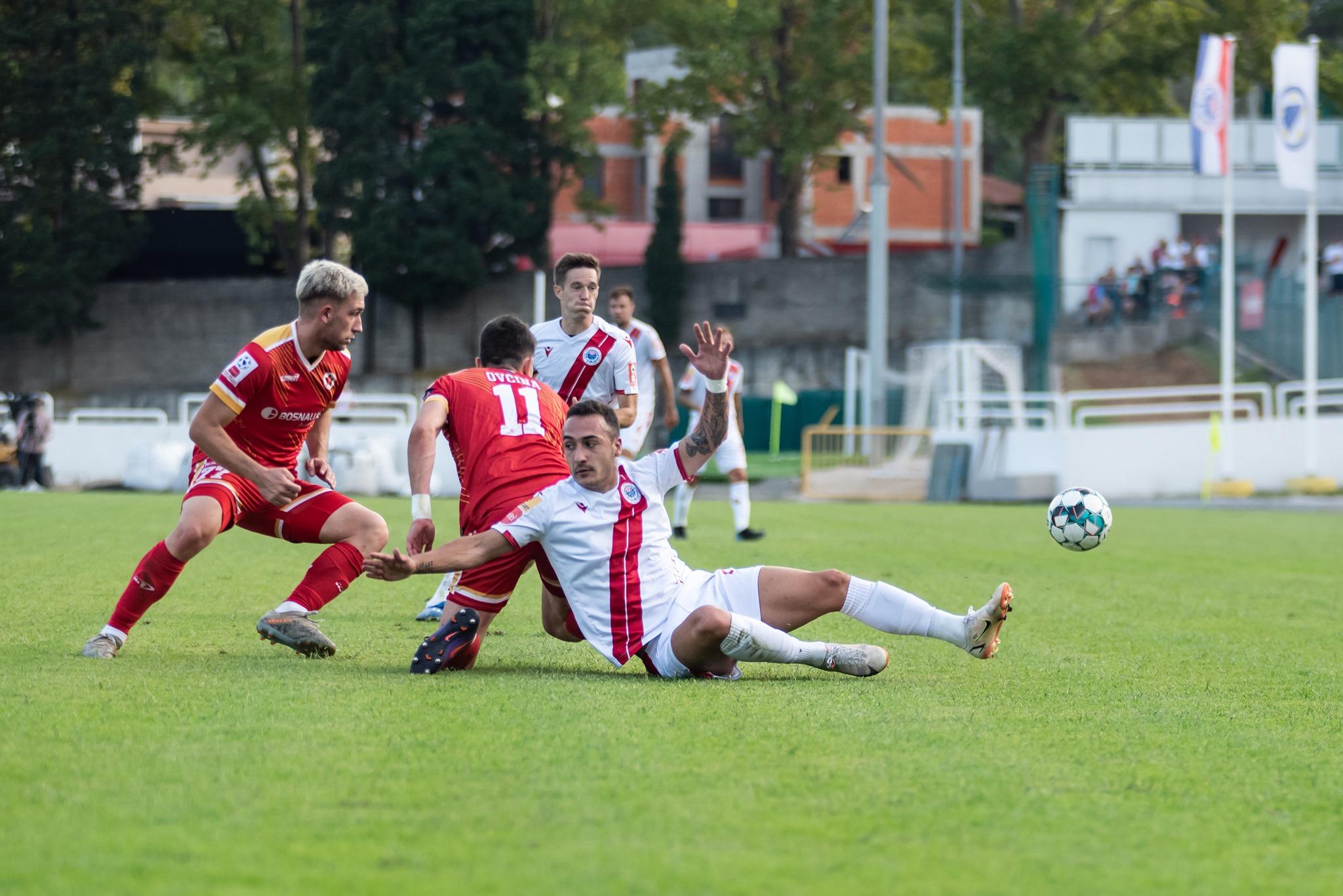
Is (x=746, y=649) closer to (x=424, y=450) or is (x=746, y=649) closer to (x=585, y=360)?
(x=424, y=450)

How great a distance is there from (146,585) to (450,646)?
1409 millimetres

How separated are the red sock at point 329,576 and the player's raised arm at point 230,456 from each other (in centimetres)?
35

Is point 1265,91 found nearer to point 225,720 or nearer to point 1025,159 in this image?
point 1025,159

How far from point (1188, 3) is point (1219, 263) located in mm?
16221

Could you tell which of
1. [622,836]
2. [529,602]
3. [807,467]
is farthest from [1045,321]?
[622,836]

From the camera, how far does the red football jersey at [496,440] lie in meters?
6.73

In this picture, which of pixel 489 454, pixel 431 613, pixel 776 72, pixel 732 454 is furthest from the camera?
pixel 776 72

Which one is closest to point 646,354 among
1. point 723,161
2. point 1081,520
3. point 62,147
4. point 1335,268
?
point 1081,520

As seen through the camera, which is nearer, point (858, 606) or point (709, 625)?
point (709, 625)

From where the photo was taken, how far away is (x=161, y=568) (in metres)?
6.68

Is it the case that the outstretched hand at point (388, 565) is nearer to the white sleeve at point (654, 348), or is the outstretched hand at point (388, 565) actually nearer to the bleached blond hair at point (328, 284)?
the bleached blond hair at point (328, 284)

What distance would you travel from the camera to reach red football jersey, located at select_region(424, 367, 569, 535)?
265 inches

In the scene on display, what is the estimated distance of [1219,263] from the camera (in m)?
33.2

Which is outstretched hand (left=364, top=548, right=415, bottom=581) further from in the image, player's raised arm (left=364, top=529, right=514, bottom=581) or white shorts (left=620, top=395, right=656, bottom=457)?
white shorts (left=620, top=395, right=656, bottom=457)
